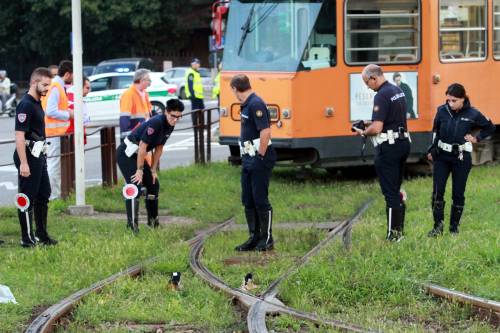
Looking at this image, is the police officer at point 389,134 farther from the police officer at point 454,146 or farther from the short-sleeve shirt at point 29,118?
the short-sleeve shirt at point 29,118

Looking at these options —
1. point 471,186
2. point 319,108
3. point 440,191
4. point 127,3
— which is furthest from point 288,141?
point 127,3

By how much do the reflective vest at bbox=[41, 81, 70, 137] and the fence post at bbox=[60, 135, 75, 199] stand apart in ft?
0.45

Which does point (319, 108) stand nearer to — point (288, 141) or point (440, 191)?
point (288, 141)

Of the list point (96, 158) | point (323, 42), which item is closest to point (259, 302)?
point (323, 42)

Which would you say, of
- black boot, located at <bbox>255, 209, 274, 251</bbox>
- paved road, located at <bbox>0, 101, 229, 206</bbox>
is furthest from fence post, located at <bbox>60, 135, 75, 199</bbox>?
black boot, located at <bbox>255, 209, 274, 251</bbox>

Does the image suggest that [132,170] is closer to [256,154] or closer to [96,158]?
[256,154]

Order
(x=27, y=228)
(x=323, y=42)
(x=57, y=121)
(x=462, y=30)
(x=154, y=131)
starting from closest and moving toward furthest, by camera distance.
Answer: (x=27, y=228), (x=154, y=131), (x=57, y=121), (x=323, y=42), (x=462, y=30)

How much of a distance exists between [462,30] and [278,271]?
794cm

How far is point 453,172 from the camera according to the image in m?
10.2

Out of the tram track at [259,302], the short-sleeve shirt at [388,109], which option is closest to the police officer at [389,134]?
the short-sleeve shirt at [388,109]

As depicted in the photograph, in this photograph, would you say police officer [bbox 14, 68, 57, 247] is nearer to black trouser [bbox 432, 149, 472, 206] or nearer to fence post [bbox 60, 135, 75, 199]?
fence post [bbox 60, 135, 75, 199]

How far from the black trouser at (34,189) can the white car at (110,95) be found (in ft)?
61.8

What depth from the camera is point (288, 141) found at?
1439 cm

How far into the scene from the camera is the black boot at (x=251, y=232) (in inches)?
400
